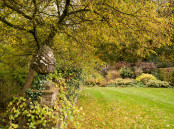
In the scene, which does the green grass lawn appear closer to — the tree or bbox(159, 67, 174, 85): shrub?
the tree

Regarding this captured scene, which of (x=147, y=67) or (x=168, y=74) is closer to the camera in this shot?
(x=168, y=74)

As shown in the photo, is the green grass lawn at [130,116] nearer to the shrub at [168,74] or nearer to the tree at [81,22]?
the tree at [81,22]

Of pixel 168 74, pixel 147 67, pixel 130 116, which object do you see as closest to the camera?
pixel 130 116

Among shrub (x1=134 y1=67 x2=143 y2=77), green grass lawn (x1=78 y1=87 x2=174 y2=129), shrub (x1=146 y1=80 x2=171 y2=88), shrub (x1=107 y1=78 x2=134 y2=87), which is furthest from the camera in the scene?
shrub (x1=134 y1=67 x2=143 y2=77)

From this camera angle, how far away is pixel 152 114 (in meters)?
4.84

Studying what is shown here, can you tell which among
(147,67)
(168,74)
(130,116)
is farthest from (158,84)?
(130,116)

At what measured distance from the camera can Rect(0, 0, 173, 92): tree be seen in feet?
12.1

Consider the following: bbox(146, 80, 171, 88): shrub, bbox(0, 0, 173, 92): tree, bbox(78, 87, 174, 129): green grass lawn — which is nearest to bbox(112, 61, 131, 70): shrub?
bbox(146, 80, 171, 88): shrub

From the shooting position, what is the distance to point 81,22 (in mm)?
4652

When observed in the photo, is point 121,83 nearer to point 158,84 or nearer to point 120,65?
point 158,84

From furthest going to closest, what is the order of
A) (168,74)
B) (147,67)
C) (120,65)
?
(120,65)
(147,67)
(168,74)

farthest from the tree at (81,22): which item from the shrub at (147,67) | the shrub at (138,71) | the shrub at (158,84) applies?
the shrub at (147,67)

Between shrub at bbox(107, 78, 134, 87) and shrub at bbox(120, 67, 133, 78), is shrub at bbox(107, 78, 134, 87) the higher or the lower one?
the lower one

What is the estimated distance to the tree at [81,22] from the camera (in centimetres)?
368
